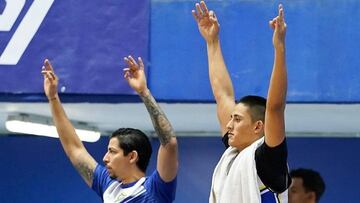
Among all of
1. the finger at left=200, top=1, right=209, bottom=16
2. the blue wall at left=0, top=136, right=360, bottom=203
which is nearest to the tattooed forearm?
the finger at left=200, top=1, right=209, bottom=16

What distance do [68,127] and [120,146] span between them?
396 millimetres

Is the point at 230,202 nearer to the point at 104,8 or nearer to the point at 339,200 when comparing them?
the point at 104,8

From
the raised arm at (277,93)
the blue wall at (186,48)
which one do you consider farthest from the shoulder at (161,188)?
the raised arm at (277,93)

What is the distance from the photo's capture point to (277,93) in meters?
4.29

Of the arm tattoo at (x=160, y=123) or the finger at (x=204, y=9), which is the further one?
the finger at (x=204, y=9)

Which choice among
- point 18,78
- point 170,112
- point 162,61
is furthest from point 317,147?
point 18,78

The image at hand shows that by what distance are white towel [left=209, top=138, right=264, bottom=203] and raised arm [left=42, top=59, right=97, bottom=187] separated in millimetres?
1125

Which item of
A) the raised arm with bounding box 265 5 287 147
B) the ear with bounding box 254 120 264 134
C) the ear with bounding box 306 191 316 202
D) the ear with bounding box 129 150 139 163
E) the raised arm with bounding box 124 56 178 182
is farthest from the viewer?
the ear with bounding box 306 191 316 202

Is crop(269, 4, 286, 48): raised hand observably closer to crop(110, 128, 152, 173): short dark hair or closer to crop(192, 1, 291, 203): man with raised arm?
crop(192, 1, 291, 203): man with raised arm

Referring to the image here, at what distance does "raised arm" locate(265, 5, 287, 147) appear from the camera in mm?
4266

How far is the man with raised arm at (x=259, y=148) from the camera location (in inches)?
169

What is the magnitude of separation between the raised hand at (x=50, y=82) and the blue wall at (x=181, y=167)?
2.45m

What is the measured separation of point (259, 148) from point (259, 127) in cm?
27

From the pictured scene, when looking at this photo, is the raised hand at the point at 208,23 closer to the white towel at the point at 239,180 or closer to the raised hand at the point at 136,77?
the raised hand at the point at 136,77
